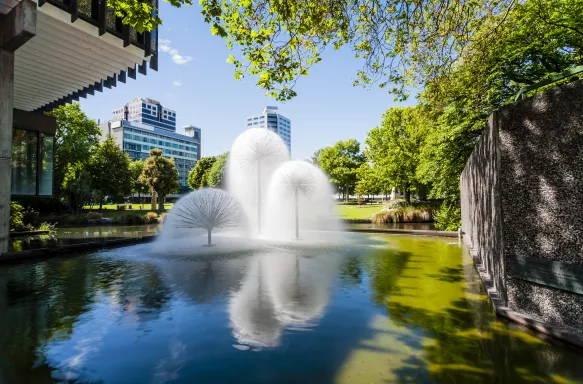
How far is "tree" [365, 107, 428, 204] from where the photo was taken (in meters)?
34.3

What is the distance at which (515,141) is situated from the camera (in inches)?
204

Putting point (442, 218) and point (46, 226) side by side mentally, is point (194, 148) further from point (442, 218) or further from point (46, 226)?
point (442, 218)

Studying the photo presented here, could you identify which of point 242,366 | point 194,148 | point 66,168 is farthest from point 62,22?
point 194,148

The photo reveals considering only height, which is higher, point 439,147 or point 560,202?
point 439,147

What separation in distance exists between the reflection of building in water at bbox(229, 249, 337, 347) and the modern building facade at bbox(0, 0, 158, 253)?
1008 centimetres

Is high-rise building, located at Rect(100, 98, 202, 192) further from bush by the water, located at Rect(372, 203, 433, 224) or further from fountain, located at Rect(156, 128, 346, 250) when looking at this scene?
fountain, located at Rect(156, 128, 346, 250)

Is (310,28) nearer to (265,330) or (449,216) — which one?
(265,330)

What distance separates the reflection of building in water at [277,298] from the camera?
509 centimetres

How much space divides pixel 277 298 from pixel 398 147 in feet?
104

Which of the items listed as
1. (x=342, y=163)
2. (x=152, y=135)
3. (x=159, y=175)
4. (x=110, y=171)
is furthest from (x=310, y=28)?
(x=152, y=135)

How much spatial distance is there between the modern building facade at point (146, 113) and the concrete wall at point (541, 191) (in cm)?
15762

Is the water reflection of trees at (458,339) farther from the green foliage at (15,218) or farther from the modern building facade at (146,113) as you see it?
the modern building facade at (146,113)

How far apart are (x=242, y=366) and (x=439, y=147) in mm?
16897

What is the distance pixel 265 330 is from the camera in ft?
16.7
